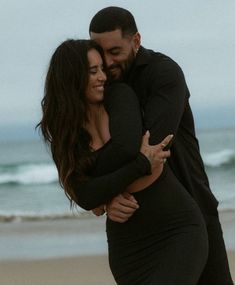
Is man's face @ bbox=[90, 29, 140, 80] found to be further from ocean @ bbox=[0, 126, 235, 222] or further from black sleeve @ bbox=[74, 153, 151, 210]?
ocean @ bbox=[0, 126, 235, 222]

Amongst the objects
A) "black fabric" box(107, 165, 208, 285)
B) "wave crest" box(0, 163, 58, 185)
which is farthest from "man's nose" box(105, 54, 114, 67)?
"wave crest" box(0, 163, 58, 185)

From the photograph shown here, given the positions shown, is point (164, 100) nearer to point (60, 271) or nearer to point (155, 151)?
point (155, 151)

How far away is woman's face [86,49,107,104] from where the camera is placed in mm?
3465

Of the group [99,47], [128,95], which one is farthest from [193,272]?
[99,47]

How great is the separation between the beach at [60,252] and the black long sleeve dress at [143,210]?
3.87m

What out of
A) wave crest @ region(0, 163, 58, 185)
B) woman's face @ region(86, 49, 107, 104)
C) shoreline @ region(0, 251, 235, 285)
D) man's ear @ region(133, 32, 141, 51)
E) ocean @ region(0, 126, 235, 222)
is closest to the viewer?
woman's face @ region(86, 49, 107, 104)

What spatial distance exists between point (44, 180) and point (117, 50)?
18.0 meters

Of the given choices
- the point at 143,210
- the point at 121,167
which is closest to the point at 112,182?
the point at 121,167

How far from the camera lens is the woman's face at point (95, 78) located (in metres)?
3.46

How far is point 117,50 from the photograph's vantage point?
354 cm

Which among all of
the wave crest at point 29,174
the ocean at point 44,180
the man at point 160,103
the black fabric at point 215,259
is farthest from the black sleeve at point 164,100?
the wave crest at point 29,174

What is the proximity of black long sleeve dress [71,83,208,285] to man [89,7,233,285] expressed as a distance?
7cm

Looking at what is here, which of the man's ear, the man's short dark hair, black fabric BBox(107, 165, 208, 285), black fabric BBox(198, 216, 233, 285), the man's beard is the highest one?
the man's short dark hair

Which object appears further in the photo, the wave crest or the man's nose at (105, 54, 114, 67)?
the wave crest
